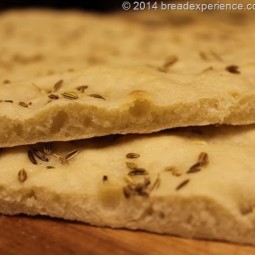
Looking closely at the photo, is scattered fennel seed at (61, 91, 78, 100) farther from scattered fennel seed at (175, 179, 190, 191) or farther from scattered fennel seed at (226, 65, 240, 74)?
scattered fennel seed at (226, 65, 240, 74)

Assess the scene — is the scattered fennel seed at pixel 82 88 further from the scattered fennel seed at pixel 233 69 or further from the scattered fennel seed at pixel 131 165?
the scattered fennel seed at pixel 233 69

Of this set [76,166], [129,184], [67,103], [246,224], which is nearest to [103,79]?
[67,103]

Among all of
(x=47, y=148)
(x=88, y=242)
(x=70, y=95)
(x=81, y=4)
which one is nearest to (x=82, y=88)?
(x=70, y=95)

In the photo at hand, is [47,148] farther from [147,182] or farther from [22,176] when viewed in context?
[147,182]

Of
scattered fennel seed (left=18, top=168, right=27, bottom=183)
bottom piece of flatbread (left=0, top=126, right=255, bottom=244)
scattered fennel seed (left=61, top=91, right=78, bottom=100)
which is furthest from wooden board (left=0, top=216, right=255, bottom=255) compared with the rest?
scattered fennel seed (left=61, top=91, right=78, bottom=100)

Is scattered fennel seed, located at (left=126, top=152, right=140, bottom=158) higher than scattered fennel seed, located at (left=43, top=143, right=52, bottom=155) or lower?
higher

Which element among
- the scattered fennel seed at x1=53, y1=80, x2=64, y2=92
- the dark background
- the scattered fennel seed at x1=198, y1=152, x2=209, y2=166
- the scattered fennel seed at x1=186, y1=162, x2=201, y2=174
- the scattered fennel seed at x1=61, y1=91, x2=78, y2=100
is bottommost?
the dark background
